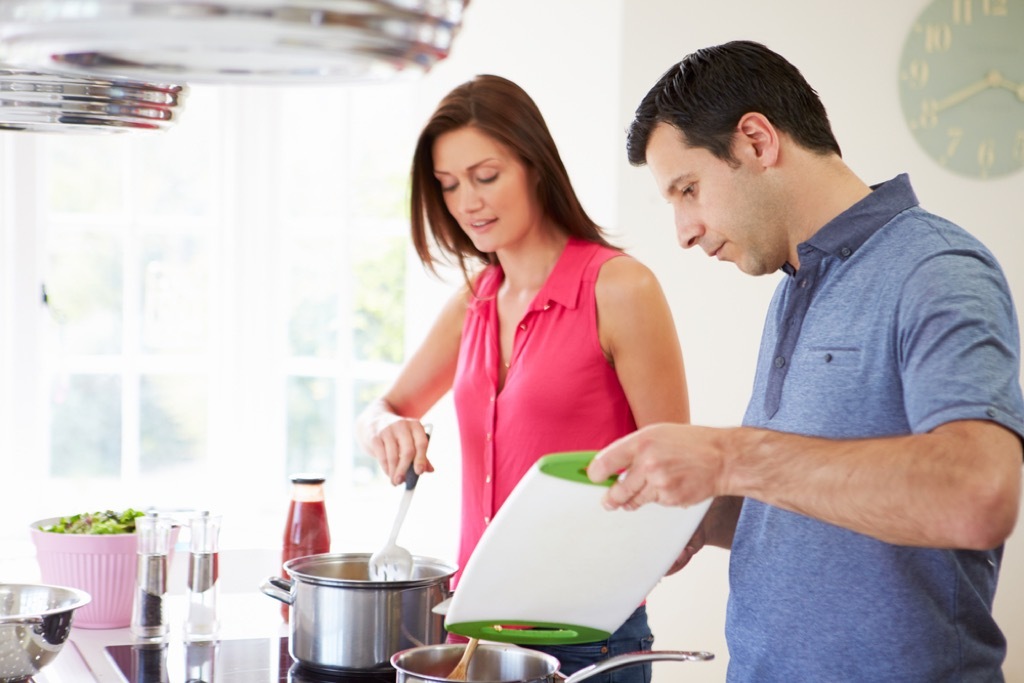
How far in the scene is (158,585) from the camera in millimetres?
1844

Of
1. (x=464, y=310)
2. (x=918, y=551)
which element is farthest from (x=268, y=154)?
(x=918, y=551)

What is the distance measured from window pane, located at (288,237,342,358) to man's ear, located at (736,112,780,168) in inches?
105

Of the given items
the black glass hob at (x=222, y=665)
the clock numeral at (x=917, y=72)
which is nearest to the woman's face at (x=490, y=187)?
the black glass hob at (x=222, y=665)

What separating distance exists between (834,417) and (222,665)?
937 mm

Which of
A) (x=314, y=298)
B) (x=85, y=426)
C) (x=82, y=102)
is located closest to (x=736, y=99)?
(x=82, y=102)

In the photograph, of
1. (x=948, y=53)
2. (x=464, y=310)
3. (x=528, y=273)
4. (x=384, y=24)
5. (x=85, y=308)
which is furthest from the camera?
(x=85, y=308)

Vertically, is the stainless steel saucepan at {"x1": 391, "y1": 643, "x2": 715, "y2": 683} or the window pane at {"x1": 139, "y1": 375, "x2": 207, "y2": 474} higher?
the window pane at {"x1": 139, "y1": 375, "x2": 207, "y2": 474}

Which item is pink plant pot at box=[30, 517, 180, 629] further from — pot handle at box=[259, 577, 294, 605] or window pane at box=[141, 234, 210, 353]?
window pane at box=[141, 234, 210, 353]

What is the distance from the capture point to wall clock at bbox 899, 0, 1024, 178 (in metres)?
3.21

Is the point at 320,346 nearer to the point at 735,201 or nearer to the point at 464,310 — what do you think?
the point at 464,310

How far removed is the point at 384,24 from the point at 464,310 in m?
1.51

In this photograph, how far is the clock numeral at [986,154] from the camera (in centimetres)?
323

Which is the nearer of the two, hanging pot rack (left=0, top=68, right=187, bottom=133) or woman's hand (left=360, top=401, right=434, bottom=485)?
hanging pot rack (left=0, top=68, right=187, bottom=133)

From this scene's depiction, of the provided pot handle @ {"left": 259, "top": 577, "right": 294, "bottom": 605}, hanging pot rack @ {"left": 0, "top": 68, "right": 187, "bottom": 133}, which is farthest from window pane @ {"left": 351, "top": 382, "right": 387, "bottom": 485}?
hanging pot rack @ {"left": 0, "top": 68, "right": 187, "bottom": 133}
